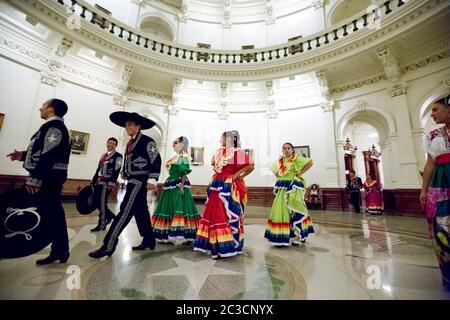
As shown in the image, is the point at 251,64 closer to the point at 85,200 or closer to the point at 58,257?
the point at 85,200

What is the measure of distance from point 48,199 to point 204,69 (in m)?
8.91

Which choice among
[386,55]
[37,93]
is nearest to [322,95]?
[386,55]

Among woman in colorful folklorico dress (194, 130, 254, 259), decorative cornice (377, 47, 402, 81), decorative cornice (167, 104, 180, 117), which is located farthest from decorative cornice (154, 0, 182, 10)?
woman in colorful folklorico dress (194, 130, 254, 259)

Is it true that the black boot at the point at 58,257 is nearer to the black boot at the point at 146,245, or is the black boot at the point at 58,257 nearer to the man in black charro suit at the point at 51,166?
the man in black charro suit at the point at 51,166

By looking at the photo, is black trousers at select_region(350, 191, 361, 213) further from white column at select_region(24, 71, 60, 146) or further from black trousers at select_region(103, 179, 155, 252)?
white column at select_region(24, 71, 60, 146)


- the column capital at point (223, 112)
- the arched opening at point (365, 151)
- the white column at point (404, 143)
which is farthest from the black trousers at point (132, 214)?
the arched opening at point (365, 151)

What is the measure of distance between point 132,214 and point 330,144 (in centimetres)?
871

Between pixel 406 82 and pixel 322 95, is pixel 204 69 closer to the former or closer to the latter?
pixel 322 95

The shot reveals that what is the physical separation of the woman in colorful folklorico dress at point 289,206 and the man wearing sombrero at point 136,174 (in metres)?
1.87

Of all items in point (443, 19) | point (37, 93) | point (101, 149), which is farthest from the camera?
point (101, 149)

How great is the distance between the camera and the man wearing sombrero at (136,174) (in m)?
2.44

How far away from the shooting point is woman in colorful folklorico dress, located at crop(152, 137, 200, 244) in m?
3.11

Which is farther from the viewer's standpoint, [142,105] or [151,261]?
[142,105]
